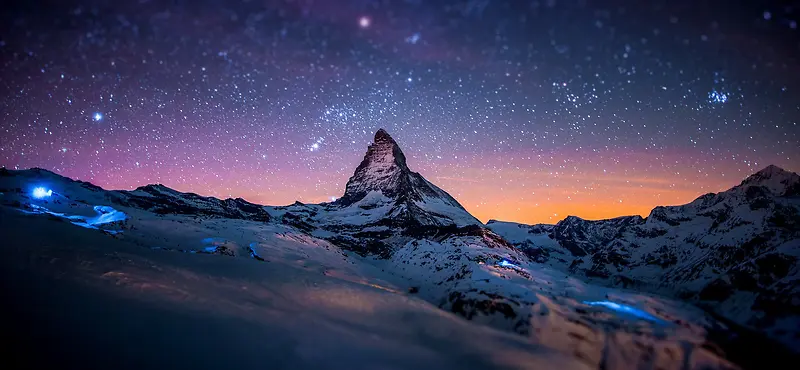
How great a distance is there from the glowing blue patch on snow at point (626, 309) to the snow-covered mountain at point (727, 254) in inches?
3160

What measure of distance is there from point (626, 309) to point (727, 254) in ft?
546

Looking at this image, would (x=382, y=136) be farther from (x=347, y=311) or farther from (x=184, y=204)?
(x=347, y=311)

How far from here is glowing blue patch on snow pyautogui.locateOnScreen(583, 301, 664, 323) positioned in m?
19.0

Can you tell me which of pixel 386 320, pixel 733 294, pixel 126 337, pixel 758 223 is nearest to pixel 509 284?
pixel 386 320

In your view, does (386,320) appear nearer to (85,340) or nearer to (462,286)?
(85,340)

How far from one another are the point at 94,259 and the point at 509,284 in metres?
25.8

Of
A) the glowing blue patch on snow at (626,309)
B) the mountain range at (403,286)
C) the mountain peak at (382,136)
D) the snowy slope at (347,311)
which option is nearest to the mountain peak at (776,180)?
the mountain range at (403,286)

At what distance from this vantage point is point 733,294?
102 m

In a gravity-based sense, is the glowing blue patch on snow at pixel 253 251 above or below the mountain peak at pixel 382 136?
below

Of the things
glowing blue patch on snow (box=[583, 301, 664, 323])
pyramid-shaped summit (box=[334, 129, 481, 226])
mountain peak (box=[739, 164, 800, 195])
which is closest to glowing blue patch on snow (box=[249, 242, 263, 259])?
glowing blue patch on snow (box=[583, 301, 664, 323])

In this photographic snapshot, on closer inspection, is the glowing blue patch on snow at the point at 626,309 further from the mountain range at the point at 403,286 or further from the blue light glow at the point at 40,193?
A: the blue light glow at the point at 40,193

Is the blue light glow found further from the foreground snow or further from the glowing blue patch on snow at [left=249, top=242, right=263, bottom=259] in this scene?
the foreground snow

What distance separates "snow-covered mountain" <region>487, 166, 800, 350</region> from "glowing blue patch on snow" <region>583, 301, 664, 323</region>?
80.3 meters

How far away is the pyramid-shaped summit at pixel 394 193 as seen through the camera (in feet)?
341
